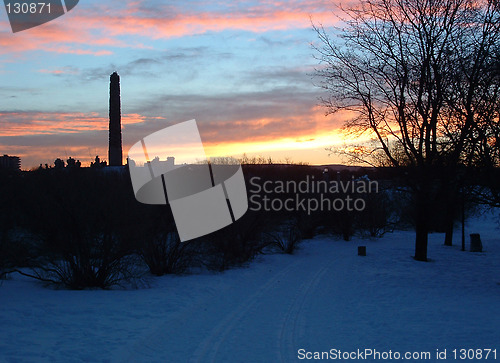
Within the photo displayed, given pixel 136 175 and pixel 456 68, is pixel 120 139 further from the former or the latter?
pixel 456 68

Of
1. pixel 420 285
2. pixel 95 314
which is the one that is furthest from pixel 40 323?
pixel 420 285

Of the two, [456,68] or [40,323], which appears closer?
[40,323]

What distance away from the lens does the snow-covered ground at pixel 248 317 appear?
324 inches

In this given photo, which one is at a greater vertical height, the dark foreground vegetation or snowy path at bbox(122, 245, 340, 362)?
the dark foreground vegetation

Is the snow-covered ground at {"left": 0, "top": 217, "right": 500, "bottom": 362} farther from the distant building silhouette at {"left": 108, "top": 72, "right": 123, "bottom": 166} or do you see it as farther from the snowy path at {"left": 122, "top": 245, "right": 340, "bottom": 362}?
the distant building silhouette at {"left": 108, "top": 72, "right": 123, "bottom": 166}

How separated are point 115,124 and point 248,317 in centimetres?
3973

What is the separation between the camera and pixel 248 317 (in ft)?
35.8

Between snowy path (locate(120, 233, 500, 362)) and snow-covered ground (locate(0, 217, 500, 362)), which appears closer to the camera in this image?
snow-covered ground (locate(0, 217, 500, 362))

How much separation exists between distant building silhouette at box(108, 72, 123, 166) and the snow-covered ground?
105 feet

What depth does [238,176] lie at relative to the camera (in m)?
27.1

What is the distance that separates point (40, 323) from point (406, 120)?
1821 centimetres

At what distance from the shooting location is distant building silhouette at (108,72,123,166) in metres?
46.8

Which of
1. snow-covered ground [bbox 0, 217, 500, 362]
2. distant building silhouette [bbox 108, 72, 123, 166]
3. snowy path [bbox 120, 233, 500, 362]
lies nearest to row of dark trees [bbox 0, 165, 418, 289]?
snow-covered ground [bbox 0, 217, 500, 362]

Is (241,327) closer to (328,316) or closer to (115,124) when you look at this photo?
(328,316)
